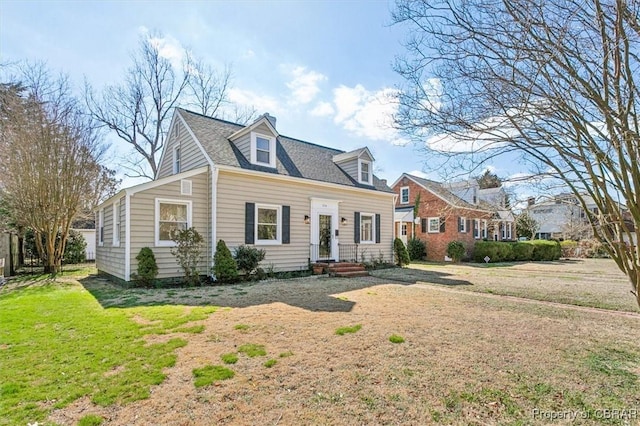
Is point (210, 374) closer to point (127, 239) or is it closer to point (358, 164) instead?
point (127, 239)

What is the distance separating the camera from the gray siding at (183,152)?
1179 centimetres

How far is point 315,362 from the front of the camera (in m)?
3.90

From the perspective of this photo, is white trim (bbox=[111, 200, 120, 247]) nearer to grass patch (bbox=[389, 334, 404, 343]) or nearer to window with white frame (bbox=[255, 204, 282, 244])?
window with white frame (bbox=[255, 204, 282, 244])

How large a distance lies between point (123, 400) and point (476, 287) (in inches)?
373

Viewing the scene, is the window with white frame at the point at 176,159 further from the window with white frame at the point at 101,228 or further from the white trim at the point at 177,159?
the window with white frame at the point at 101,228

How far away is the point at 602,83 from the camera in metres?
2.75

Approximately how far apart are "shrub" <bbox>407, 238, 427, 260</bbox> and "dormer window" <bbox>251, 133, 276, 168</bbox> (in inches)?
543

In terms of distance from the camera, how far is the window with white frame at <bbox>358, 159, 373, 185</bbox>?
1557 centimetres

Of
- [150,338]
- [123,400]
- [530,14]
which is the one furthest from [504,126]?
[150,338]

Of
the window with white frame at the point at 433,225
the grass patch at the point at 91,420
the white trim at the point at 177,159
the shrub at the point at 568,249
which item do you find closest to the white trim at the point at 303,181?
the white trim at the point at 177,159

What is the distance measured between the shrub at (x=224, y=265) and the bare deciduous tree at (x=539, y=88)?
7997 mm

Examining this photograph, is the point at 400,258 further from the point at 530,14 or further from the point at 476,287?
the point at 530,14

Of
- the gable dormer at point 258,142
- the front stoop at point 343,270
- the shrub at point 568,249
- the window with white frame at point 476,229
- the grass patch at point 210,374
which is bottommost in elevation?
the shrub at point 568,249

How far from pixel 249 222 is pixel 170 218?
2462 millimetres
